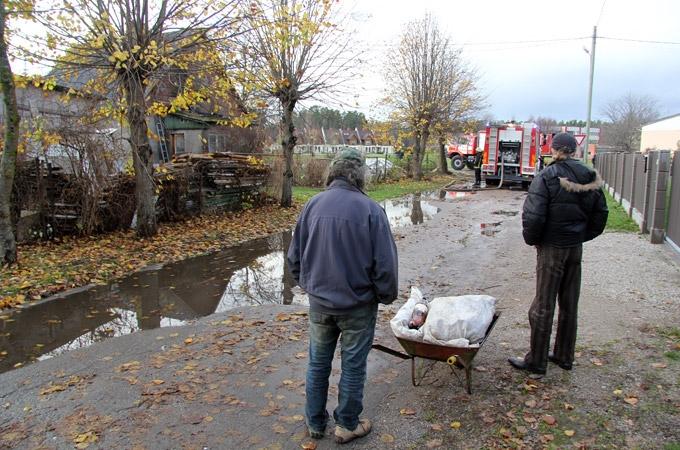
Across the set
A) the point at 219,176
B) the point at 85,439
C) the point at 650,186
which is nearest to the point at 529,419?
the point at 85,439

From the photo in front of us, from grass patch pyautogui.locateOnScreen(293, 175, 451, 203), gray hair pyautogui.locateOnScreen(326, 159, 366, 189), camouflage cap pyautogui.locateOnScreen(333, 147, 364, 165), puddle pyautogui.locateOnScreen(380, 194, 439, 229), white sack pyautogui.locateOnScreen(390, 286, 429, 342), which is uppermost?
camouflage cap pyautogui.locateOnScreen(333, 147, 364, 165)

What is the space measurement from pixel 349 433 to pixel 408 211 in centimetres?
1419

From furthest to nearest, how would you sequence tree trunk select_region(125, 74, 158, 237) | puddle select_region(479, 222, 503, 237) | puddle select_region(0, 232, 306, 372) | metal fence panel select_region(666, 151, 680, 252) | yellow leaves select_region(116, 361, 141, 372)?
puddle select_region(479, 222, 503, 237), tree trunk select_region(125, 74, 158, 237), metal fence panel select_region(666, 151, 680, 252), puddle select_region(0, 232, 306, 372), yellow leaves select_region(116, 361, 141, 372)

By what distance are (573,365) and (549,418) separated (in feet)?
3.34

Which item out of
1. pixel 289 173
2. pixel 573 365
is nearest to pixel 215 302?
pixel 573 365

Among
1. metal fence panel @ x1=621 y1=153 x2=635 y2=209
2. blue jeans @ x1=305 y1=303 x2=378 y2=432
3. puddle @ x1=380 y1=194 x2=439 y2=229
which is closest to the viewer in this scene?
blue jeans @ x1=305 y1=303 x2=378 y2=432

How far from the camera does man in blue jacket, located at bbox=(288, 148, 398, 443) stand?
3.12 meters

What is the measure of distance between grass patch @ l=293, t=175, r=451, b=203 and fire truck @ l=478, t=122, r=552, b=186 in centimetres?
351

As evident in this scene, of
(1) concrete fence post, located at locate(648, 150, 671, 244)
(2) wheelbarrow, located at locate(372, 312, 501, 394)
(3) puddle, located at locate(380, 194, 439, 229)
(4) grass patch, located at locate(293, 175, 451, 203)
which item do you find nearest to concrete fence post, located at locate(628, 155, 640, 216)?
(1) concrete fence post, located at locate(648, 150, 671, 244)

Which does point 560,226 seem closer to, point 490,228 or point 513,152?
point 490,228

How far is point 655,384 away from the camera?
3996 millimetres

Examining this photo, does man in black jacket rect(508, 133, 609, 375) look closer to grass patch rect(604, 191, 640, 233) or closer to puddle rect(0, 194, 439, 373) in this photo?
puddle rect(0, 194, 439, 373)

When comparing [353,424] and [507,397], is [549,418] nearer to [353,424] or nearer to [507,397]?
[507,397]

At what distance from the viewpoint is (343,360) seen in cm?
331
